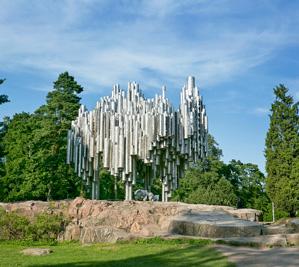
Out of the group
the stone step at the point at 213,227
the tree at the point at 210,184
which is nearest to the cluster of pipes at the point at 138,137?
the stone step at the point at 213,227

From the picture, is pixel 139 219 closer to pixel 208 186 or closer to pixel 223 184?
pixel 223 184

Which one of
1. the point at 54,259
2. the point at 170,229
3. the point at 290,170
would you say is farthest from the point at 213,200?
the point at 54,259

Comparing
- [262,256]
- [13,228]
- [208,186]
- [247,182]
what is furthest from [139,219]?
[247,182]

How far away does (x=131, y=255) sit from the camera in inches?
588

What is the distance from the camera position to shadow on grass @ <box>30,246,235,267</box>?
13.1m

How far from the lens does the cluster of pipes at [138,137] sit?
25047 mm

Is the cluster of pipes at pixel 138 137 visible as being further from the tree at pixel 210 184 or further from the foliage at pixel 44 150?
the tree at pixel 210 184

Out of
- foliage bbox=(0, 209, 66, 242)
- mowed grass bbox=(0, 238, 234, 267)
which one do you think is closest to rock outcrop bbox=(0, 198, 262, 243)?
foliage bbox=(0, 209, 66, 242)

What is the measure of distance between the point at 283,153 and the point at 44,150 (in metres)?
17.7

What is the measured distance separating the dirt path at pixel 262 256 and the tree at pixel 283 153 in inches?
822

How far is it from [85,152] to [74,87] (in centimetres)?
1343

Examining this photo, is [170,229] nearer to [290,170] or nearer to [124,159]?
[124,159]

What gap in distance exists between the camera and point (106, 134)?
26.1 meters

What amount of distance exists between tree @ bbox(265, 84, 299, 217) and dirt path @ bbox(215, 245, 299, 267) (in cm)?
2087
